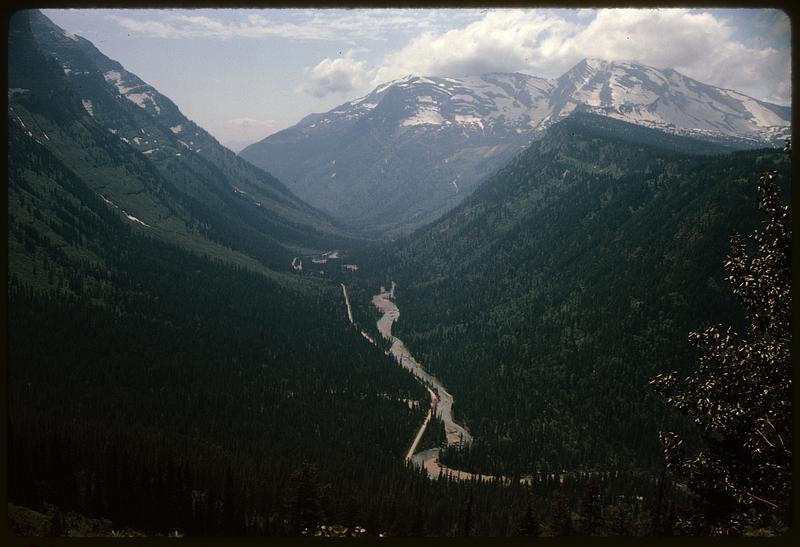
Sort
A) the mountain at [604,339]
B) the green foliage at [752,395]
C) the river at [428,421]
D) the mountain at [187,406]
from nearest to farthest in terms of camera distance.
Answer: the green foliage at [752,395], the mountain at [187,406], the river at [428,421], the mountain at [604,339]

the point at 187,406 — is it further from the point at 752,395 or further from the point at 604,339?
the point at 752,395

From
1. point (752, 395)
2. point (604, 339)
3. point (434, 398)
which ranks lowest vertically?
point (434, 398)

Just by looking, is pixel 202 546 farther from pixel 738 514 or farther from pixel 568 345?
pixel 568 345

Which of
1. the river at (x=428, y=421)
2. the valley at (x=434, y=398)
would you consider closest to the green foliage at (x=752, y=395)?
the valley at (x=434, y=398)

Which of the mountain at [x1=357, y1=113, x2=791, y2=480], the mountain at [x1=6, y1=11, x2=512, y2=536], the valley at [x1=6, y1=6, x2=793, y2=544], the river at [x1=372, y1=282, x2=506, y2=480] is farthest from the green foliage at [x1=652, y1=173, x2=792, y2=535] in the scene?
the mountain at [x1=357, y1=113, x2=791, y2=480]

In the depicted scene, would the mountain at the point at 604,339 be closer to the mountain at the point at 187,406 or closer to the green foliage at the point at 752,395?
the mountain at the point at 187,406

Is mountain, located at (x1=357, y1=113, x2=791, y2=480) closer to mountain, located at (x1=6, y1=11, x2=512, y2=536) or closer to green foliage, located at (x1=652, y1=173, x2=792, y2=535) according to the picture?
mountain, located at (x1=6, y1=11, x2=512, y2=536)

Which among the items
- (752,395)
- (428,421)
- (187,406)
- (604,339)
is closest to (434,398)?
(428,421)

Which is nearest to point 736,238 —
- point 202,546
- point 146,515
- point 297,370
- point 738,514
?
point 738,514
